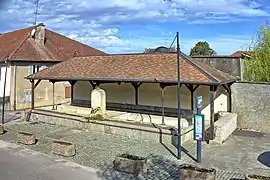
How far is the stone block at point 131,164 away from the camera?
9.71m

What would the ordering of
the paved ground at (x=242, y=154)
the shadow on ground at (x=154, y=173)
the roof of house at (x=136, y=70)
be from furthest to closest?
the roof of house at (x=136, y=70) < the paved ground at (x=242, y=154) < the shadow on ground at (x=154, y=173)

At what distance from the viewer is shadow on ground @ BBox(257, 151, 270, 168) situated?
11.0 metres

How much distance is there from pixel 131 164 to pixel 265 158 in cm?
522

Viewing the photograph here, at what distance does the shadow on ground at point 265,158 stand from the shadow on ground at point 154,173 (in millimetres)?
3166

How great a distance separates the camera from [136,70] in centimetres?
1672

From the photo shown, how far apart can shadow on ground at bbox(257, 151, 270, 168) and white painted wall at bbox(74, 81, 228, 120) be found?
211 inches

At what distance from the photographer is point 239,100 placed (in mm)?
16547

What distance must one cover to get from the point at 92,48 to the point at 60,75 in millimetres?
16561

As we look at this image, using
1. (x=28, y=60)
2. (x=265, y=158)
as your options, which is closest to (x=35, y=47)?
(x=28, y=60)

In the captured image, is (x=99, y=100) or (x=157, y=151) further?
(x=99, y=100)

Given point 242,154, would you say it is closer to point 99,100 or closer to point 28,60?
point 99,100

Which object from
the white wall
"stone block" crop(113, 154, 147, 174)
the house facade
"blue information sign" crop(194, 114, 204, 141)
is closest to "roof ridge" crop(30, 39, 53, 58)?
the white wall

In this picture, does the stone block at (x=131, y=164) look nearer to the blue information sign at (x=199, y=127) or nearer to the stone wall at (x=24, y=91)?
the blue information sign at (x=199, y=127)

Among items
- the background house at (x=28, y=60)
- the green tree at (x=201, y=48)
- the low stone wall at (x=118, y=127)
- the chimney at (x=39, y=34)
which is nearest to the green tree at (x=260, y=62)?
the low stone wall at (x=118, y=127)
